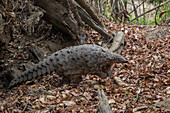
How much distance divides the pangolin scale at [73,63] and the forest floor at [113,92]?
0.19 metres

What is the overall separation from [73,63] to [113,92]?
886mm

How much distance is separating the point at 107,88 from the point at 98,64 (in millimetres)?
485

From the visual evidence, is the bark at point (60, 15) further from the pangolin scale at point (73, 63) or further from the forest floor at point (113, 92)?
the forest floor at point (113, 92)

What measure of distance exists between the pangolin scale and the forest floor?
188mm

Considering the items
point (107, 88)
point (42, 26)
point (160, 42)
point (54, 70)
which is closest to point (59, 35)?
point (42, 26)

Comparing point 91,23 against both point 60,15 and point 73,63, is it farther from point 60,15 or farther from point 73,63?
point 73,63

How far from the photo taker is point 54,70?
357 cm

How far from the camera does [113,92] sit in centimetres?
352

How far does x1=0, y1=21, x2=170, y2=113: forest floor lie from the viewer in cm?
298

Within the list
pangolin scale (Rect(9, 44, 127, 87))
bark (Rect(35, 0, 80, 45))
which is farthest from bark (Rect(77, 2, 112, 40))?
pangolin scale (Rect(9, 44, 127, 87))

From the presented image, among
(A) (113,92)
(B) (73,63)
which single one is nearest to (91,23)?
(B) (73,63)

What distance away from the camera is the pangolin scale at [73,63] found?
3.54 m

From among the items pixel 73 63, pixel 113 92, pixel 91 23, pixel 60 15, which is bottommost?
pixel 113 92

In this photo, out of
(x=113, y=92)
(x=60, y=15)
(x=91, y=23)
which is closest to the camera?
(x=113, y=92)
